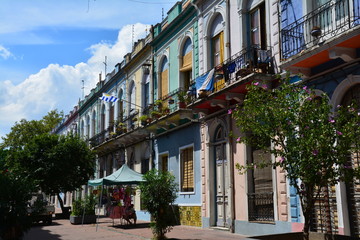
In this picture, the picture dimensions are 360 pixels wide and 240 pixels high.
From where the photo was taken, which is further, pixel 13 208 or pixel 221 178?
pixel 221 178

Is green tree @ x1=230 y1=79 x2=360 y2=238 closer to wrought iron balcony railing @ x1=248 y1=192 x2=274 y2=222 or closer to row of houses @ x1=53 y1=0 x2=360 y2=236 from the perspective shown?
row of houses @ x1=53 y1=0 x2=360 y2=236

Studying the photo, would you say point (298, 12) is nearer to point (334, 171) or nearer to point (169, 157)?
point (334, 171)

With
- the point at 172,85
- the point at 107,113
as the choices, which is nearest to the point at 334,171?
the point at 172,85

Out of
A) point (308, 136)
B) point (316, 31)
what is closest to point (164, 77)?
point (316, 31)

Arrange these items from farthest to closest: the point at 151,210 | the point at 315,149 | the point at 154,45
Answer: the point at 154,45
the point at 151,210
the point at 315,149

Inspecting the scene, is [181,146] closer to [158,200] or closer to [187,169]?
[187,169]

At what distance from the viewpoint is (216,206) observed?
15477 mm

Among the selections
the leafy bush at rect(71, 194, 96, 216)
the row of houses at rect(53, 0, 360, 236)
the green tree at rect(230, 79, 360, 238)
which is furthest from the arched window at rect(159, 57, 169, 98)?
the green tree at rect(230, 79, 360, 238)

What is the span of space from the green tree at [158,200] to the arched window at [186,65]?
6829 millimetres

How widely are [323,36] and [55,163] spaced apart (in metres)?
19.7

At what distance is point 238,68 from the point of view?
44.9 feet

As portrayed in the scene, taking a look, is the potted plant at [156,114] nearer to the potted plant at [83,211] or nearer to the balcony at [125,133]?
the balcony at [125,133]

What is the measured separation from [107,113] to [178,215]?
14278mm

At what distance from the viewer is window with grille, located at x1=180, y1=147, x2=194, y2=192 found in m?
17.5
